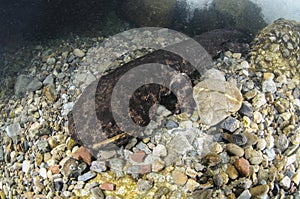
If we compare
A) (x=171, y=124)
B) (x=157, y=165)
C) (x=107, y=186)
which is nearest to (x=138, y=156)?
(x=157, y=165)

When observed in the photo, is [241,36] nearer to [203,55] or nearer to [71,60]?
[203,55]

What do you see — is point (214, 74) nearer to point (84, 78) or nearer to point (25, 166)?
point (84, 78)

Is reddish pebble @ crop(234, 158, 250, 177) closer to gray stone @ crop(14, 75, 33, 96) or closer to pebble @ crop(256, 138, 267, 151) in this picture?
pebble @ crop(256, 138, 267, 151)

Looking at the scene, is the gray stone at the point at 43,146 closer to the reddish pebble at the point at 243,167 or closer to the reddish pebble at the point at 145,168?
the reddish pebble at the point at 145,168

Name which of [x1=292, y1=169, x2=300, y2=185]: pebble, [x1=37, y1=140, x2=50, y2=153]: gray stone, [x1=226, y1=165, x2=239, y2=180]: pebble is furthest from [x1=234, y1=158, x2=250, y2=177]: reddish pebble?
[x1=37, y1=140, x2=50, y2=153]: gray stone

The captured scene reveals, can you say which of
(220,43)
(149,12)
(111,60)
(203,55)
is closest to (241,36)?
(220,43)
